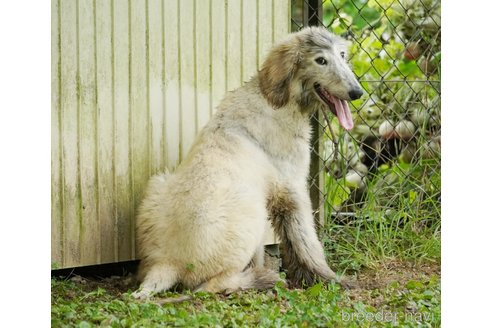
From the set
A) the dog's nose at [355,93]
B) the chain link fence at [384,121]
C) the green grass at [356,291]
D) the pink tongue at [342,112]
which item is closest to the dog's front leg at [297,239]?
the green grass at [356,291]

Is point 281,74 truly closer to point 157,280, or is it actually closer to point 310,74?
point 310,74

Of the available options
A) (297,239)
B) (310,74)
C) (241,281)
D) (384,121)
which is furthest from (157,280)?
(384,121)

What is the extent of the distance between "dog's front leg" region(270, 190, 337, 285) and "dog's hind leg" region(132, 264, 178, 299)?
0.64 meters

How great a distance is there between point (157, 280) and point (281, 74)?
47.1 inches

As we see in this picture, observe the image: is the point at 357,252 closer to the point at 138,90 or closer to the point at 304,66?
the point at 304,66

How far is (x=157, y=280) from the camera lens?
12.3 feet

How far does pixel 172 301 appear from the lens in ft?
11.9

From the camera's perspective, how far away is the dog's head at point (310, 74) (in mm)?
4117

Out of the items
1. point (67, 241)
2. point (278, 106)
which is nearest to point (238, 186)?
point (278, 106)

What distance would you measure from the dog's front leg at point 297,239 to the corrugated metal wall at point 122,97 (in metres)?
0.61

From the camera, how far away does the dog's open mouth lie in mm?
4141

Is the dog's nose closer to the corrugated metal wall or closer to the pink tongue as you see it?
the pink tongue

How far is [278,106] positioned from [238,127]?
0.77 ft
